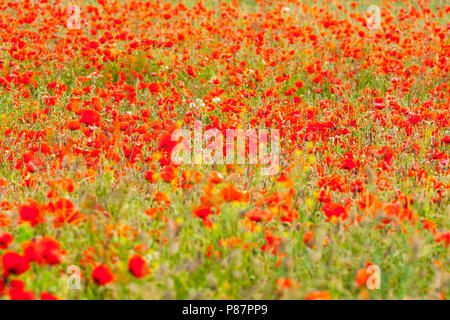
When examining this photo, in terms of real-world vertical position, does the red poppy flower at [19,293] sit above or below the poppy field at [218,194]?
below

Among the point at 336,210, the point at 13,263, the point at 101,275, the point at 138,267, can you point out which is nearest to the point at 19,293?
the point at 13,263

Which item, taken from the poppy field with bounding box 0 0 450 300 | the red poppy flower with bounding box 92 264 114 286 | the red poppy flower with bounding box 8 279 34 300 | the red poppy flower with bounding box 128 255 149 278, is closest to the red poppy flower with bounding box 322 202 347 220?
the poppy field with bounding box 0 0 450 300

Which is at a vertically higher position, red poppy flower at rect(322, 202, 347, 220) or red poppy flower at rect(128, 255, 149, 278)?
red poppy flower at rect(322, 202, 347, 220)

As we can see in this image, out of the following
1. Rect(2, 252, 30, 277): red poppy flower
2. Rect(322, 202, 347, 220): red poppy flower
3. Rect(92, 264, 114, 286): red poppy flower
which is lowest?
Rect(92, 264, 114, 286): red poppy flower

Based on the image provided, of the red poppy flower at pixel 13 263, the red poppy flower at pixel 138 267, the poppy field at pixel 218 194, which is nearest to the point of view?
the red poppy flower at pixel 13 263

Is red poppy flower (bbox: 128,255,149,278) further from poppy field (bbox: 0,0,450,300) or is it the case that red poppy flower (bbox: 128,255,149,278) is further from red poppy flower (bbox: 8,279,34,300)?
red poppy flower (bbox: 8,279,34,300)

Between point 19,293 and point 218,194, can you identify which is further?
point 218,194

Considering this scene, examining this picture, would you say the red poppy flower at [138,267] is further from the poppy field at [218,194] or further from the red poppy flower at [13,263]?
the red poppy flower at [13,263]

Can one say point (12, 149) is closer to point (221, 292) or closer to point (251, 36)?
point (221, 292)

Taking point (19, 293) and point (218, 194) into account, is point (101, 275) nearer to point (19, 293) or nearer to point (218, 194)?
point (19, 293)

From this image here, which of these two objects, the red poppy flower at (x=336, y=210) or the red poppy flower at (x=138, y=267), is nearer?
the red poppy flower at (x=138, y=267)

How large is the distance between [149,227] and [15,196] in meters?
0.94

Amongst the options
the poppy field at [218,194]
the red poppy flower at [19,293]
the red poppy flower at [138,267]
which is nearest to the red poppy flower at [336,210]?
the poppy field at [218,194]

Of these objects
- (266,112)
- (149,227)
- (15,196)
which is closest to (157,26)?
(266,112)
